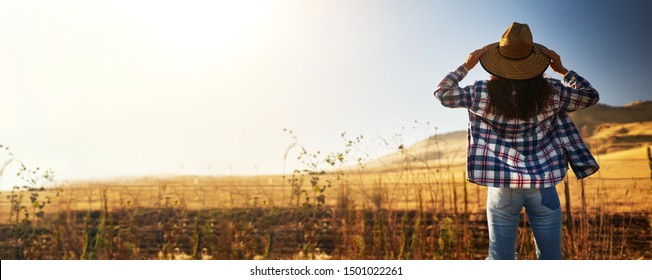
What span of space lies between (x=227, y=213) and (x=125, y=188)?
3.03 feet

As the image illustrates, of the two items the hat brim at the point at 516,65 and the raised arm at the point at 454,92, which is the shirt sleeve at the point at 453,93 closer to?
the raised arm at the point at 454,92

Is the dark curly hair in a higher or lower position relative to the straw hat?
lower

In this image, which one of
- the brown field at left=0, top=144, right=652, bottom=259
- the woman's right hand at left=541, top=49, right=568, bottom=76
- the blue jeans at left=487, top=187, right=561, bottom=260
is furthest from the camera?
the brown field at left=0, top=144, right=652, bottom=259

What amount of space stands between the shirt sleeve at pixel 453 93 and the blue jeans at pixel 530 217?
14.8 inches

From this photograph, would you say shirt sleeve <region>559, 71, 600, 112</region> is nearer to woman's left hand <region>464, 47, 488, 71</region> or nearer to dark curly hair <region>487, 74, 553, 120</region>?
dark curly hair <region>487, 74, 553, 120</region>

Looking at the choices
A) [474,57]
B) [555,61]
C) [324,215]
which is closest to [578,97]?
[555,61]

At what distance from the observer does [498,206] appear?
2084 millimetres

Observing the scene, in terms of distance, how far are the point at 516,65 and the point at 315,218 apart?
2251 millimetres

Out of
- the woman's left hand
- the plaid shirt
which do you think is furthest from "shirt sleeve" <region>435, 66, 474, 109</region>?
the woman's left hand

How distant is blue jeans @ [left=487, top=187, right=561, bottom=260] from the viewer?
2.05 metres

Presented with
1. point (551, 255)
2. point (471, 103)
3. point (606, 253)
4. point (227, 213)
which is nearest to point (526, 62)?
point (471, 103)

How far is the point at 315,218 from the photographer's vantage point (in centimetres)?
397

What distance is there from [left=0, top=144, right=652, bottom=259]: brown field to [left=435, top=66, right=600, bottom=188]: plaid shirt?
4.33ft

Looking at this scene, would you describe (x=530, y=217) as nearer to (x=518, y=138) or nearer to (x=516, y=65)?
(x=518, y=138)
